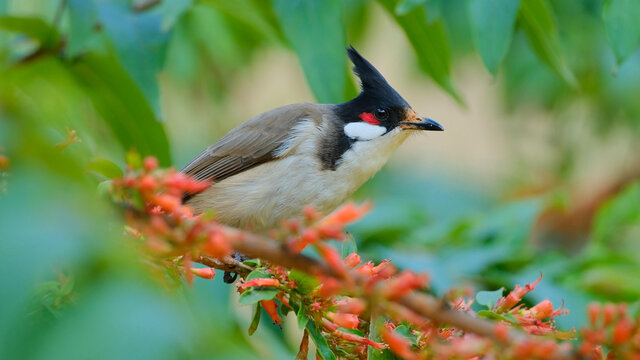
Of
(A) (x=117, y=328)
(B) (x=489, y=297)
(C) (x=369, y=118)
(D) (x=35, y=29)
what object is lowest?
(A) (x=117, y=328)

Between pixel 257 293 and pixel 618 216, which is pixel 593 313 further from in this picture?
pixel 618 216

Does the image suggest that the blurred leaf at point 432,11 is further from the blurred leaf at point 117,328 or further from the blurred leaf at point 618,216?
the blurred leaf at point 117,328

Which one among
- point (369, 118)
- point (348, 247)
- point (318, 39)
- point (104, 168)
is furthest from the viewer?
point (369, 118)

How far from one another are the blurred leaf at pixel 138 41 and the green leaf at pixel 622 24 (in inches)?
51.5

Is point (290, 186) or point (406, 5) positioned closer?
point (406, 5)

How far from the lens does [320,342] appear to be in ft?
5.19

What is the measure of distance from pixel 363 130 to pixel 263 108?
420 centimetres

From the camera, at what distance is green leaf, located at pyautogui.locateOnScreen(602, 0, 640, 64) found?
211 cm

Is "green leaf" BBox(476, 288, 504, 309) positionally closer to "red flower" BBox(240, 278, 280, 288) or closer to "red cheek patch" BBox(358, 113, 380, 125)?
"red flower" BBox(240, 278, 280, 288)

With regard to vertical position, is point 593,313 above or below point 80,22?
below

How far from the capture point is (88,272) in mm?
912

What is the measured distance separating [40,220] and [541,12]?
195cm

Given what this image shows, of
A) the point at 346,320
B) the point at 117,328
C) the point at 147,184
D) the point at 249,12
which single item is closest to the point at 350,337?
the point at 346,320

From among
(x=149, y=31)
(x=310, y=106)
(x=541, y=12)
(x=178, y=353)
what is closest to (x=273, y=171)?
(x=310, y=106)
